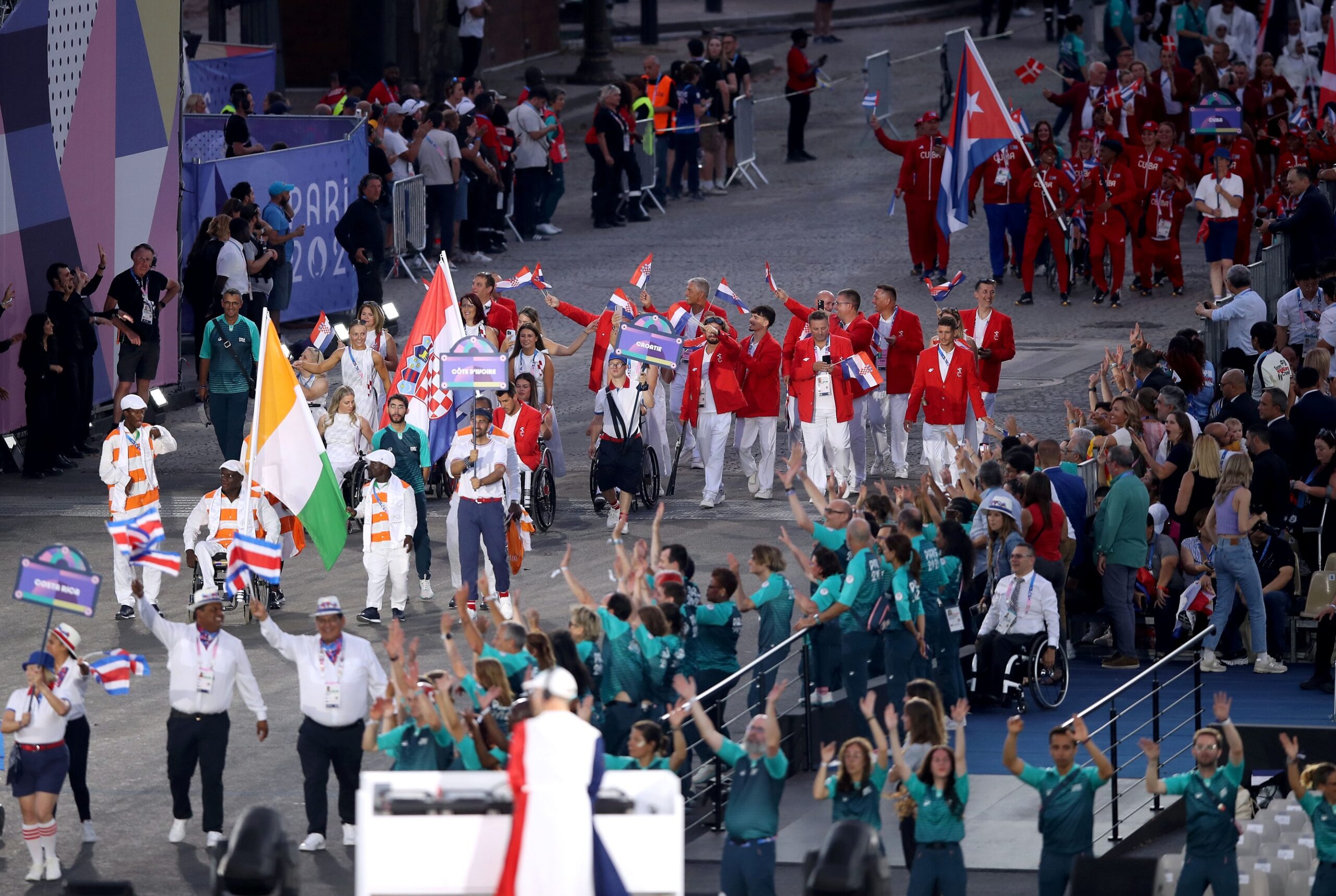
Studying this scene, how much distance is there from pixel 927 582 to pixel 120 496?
6.35 meters

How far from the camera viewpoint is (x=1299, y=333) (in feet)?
65.7

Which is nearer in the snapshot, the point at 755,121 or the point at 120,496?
the point at 120,496

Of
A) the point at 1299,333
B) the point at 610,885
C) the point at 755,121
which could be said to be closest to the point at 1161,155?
the point at 1299,333

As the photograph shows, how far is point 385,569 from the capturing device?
16047 millimetres

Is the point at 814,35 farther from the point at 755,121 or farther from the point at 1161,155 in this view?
the point at 1161,155

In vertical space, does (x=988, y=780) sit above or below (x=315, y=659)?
below

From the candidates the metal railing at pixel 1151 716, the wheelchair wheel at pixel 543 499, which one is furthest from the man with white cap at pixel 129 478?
the metal railing at pixel 1151 716

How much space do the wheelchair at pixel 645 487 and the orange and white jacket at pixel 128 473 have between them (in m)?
4.11

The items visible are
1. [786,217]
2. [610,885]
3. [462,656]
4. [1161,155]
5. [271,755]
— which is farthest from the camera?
[786,217]

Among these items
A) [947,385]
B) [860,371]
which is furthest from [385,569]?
[947,385]

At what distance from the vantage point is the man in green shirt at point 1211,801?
442 inches

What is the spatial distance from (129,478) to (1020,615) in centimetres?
675

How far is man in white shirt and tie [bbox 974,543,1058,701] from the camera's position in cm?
1464

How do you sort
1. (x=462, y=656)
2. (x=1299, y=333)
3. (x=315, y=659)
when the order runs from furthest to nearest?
(x=1299, y=333) < (x=462, y=656) < (x=315, y=659)
